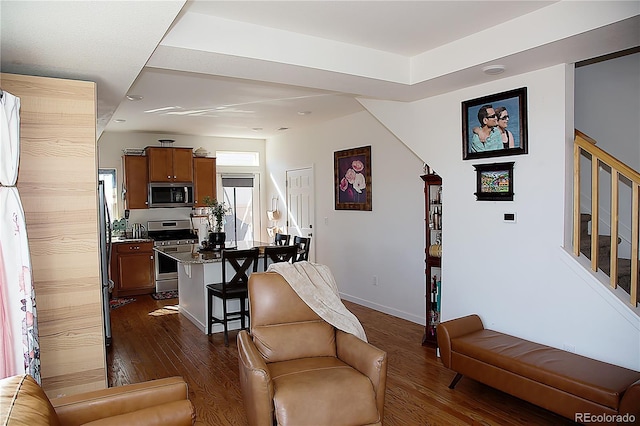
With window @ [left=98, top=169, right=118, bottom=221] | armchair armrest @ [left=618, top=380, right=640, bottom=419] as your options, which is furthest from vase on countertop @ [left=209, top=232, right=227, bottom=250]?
armchair armrest @ [left=618, top=380, right=640, bottom=419]

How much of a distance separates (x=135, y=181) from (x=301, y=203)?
2.82 m

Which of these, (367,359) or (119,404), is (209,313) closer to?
(367,359)

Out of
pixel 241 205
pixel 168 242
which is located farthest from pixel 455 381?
pixel 241 205

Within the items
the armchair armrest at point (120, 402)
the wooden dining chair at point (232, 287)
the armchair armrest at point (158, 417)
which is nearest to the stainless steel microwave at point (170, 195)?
the wooden dining chair at point (232, 287)

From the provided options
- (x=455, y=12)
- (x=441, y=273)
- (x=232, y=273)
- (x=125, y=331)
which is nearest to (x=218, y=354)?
(x=232, y=273)

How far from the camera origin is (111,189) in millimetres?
7629

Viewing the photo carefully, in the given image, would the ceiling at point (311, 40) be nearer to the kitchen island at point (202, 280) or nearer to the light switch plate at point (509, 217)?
the light switch plate at point (509, 217)

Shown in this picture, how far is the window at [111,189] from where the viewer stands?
756 centimetres

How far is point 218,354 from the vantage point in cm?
450

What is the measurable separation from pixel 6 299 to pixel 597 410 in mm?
3295

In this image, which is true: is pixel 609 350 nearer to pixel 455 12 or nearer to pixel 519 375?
pixel 519 375

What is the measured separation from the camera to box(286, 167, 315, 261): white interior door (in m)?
7.53

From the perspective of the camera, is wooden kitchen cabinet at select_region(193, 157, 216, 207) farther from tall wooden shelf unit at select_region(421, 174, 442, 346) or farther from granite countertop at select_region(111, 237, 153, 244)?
tall wooden shelf unit at select_region(421, 174, 442, 346)

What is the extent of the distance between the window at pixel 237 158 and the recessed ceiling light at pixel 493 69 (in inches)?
233
